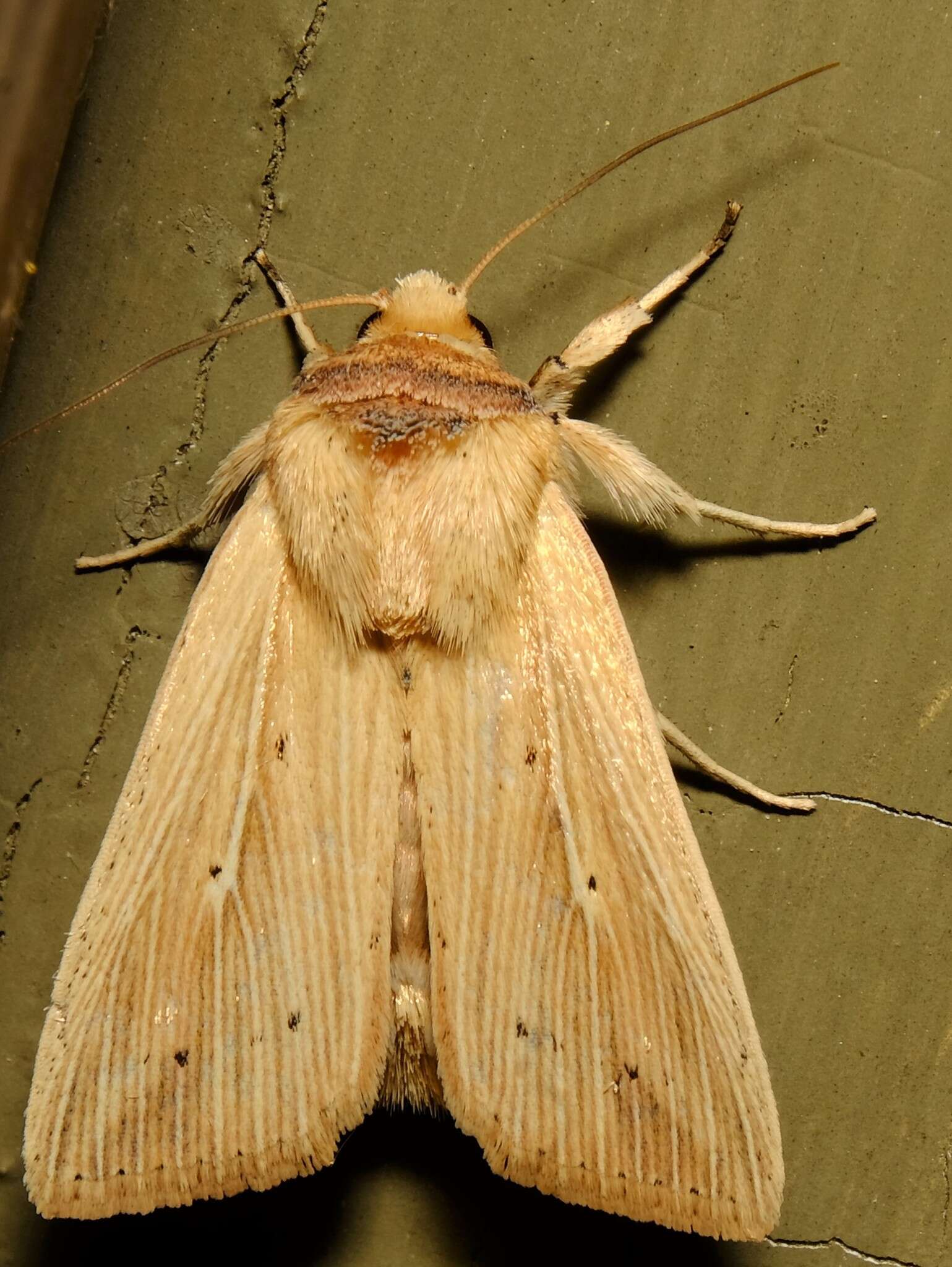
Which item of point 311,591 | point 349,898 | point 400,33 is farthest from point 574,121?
point 349,898

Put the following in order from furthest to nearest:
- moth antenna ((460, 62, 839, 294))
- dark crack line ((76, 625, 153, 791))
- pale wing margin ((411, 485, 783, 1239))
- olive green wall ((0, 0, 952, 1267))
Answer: dark crack line ((76, 625, 153, 791))
olive green wall ((0, 0, 952, 1267))
moth antenna ((460, 62, 839, 294))
pale wing margin ((411, 485, 783, 1239))

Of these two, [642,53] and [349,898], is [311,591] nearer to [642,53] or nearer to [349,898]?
[349,898]

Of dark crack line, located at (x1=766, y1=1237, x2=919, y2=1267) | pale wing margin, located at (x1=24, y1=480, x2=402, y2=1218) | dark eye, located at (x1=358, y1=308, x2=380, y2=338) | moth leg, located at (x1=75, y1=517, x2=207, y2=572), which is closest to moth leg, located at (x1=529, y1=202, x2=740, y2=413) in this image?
dark eye, located at (x1=358, y1=308, x2=380, y2=338)

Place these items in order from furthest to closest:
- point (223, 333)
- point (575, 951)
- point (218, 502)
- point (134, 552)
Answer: point (134, 552) < point (218, 502) < point (223, 333) < point (575, 951)

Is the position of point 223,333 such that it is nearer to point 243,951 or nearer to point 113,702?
point 113,702

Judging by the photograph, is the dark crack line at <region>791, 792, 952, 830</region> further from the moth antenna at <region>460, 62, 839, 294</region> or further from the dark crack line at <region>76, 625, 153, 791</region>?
the dark crack line at <region>76, 625, 153, 791</region>

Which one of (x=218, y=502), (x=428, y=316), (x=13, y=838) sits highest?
(x=428, y=316)

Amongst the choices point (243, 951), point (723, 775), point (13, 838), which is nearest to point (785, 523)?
point (723, 775)
